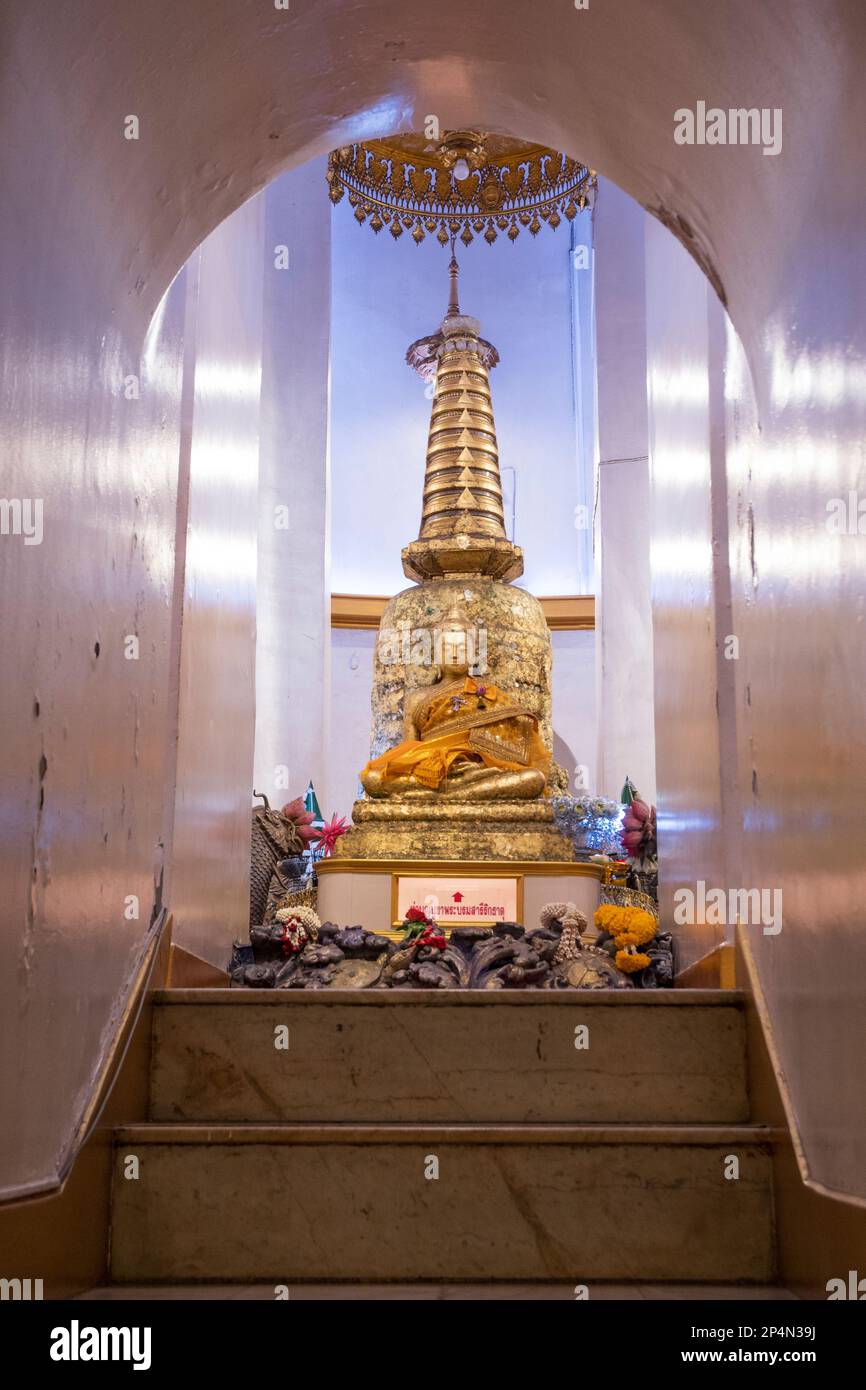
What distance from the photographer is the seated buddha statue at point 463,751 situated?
6.65 metres

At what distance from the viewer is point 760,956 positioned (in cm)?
280

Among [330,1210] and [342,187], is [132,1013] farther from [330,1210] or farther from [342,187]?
[342,187]

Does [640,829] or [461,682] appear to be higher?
[461,682]

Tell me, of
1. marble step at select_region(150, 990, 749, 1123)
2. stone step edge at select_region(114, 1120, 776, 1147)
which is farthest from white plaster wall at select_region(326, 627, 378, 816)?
stone step edge at select_region(114, 1120, 776, 1147)

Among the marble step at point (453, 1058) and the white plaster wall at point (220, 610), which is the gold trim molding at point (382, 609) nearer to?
the white plaster wall at point (220, 610)

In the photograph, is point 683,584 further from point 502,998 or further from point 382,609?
point 382,609

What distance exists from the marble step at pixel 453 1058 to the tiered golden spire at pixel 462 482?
5562 mm

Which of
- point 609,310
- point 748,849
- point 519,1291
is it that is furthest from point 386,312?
point 519,1291

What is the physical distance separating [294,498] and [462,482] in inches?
75.1

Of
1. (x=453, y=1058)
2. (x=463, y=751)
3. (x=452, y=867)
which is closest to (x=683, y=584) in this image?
(x=453, y=1058)

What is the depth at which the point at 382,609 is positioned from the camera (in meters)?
11.4

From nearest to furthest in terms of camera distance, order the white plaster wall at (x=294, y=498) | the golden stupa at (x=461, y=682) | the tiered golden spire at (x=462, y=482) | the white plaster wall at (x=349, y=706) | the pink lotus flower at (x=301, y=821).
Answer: the pink lotus flower at (x=301, y=821) → the golden stupa at (x=461, y=682) → the tiered golden spire at (x=462, y=482) → the white plaster wall at (x=294, y=498) → the white plaster wall at (x=349, y=706)

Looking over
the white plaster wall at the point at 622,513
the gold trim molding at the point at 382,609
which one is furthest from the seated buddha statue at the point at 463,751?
the gold trim molding at the point at 382,609
